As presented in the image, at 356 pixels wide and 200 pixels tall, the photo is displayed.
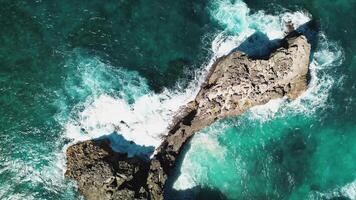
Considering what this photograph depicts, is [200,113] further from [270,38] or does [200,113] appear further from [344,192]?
[344,192]

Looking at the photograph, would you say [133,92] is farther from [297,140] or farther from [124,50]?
[297,140]

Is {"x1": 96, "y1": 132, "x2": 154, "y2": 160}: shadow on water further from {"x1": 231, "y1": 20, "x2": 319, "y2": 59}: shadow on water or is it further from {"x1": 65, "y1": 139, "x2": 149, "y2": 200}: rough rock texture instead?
{"x1": 231, "y1": 20, "x2": 319, "y2": 59}: shadow on water

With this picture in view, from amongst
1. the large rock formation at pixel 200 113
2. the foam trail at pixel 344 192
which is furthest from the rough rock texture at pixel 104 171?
the foam trail at pixel 344 192

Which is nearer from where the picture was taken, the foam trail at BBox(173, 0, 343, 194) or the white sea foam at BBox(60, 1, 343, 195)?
the white sea foam at BBox(60, 1, 343, 195)

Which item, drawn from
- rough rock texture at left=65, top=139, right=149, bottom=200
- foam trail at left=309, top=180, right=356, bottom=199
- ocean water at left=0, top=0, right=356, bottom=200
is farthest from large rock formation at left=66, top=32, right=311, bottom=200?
foam trail at left=309, top=180, right=356, bottom=199

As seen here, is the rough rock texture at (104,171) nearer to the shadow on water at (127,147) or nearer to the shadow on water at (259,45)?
the shadow on water at (127,147)
